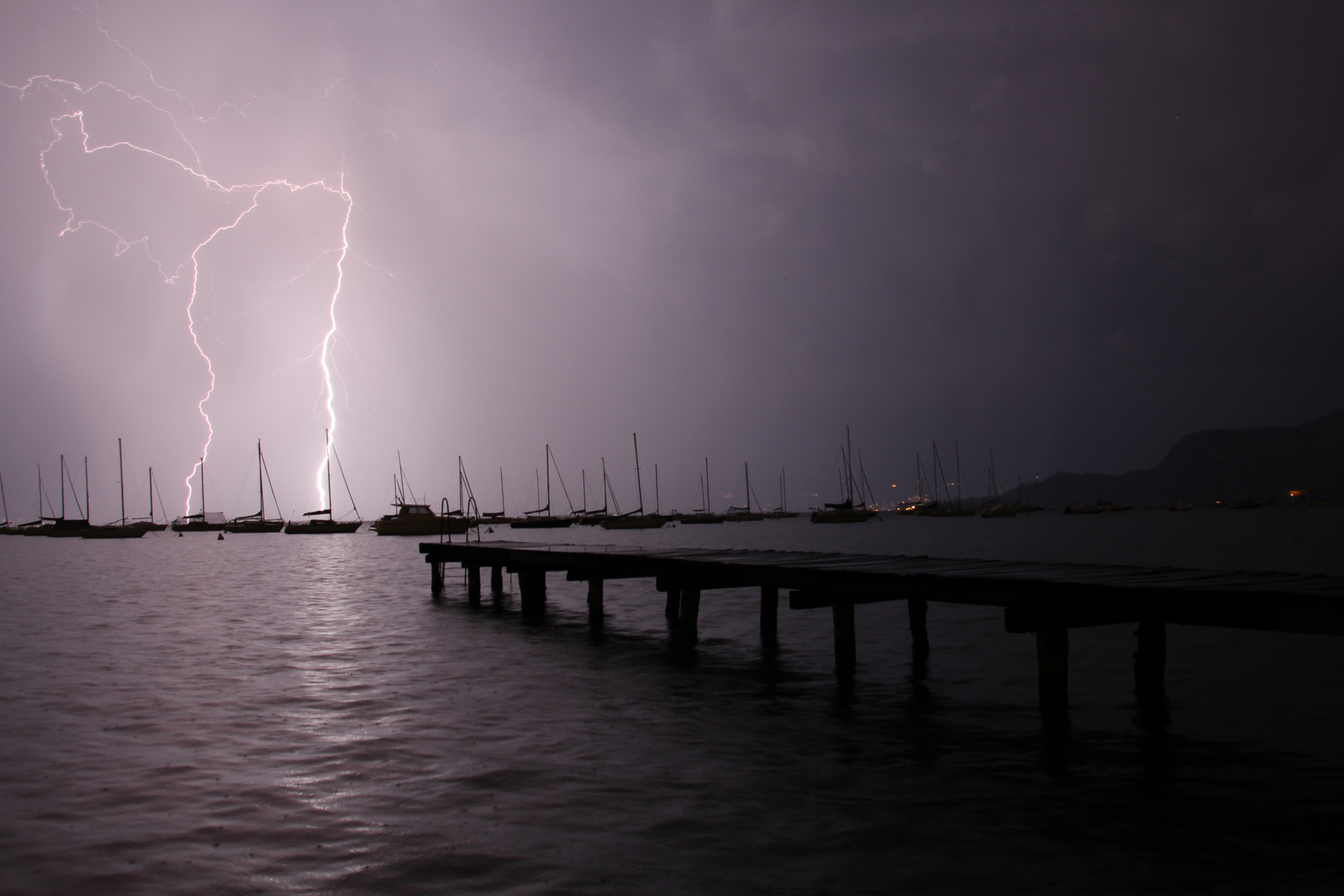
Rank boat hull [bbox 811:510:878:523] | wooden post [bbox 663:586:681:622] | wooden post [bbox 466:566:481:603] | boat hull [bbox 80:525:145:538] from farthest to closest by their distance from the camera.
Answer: boat hull [bbox 811:510:878:523] → boat hull [bbox 80:525:145:538] → wooden post [bbox 466:566:481:603] → wooden post [bbox 663:586:681:622]

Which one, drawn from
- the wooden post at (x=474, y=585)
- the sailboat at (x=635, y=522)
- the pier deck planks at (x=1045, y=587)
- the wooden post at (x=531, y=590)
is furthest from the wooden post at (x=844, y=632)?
the sailboat at (x=635, y=522)

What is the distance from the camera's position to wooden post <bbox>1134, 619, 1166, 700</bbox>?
42.9 ft

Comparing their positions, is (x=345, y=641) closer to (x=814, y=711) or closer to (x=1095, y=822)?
(x=814, y=711)

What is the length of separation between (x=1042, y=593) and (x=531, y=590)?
60.4ft

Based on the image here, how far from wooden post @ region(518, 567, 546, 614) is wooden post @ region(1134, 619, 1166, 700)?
1766cm

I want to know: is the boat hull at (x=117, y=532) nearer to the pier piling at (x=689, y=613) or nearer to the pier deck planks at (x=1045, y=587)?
the pier deck planks at (x=1045, y=587)

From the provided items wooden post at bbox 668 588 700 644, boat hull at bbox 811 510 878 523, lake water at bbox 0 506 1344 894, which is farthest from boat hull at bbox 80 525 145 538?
wooden post at bbox 668 588 700 644

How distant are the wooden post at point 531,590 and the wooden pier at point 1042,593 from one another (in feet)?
20.0

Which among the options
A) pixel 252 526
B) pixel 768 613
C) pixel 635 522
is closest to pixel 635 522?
pixel 635 522

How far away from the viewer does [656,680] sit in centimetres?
1548

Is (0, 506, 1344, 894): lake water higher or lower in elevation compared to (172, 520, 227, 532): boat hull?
higher

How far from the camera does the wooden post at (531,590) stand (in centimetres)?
2670

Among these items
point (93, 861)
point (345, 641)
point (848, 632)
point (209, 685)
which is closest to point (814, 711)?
point (848, 632)

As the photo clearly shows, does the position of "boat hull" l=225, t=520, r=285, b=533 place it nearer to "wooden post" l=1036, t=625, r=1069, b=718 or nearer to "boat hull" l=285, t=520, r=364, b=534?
"boat hull" l=285, t=520, r=364, b=534
